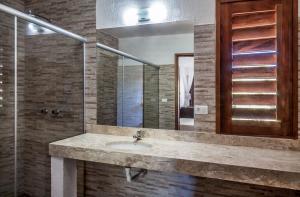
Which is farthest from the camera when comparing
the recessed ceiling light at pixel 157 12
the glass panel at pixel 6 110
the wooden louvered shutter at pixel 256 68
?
the glass panel at pixel 6 110

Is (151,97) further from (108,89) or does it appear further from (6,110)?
(6,110)

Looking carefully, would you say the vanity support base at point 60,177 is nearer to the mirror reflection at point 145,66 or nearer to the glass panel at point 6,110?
the mirror reflection at point 145,66

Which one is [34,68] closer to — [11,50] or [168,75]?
[11,50]

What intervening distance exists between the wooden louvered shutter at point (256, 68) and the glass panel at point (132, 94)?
2.52 ft

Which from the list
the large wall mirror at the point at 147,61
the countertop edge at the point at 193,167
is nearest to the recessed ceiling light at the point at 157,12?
the large wall mirror at the point at 147,61

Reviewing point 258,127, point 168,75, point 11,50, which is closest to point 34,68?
point 11,50

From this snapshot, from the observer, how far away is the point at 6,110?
2.40 meters

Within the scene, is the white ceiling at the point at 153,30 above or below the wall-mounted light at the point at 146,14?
below

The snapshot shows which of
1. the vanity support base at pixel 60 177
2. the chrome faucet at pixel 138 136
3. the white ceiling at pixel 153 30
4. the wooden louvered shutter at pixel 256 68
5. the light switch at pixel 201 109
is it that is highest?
the white ceiling at pixel 153 30

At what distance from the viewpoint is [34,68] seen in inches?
105

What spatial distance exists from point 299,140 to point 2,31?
2.92 m

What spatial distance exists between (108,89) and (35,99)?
0.89 metres

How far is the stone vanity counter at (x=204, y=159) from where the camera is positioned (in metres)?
1.32

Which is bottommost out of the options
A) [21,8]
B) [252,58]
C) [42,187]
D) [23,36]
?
[42,187]
